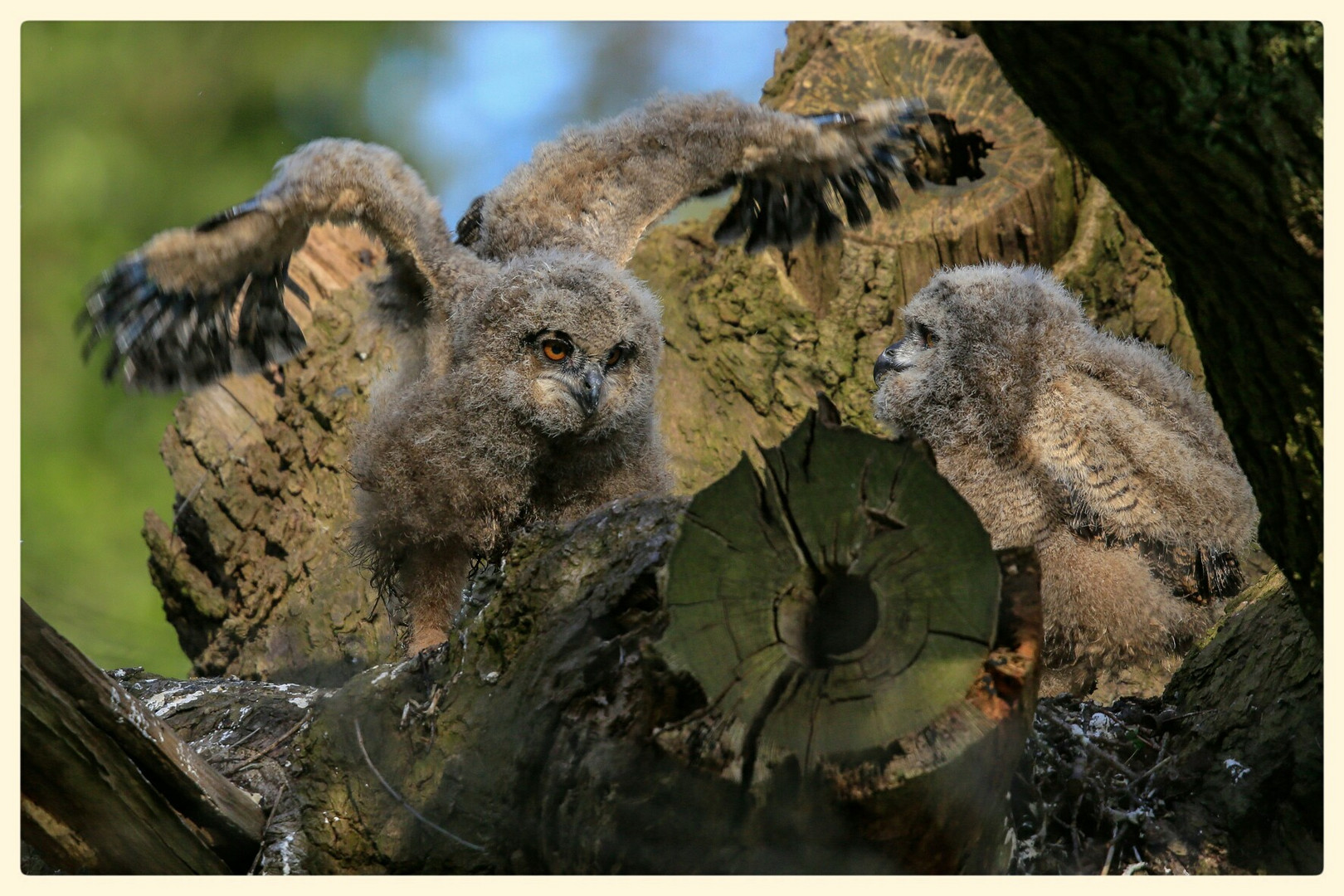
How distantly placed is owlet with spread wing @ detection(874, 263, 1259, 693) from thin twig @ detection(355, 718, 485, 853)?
2.14 meters

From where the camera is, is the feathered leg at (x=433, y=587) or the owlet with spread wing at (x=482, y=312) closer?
the owlet with spread wing at (x=482, y=312)

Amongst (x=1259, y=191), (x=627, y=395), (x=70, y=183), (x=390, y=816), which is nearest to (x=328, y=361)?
(x=70, y=183)

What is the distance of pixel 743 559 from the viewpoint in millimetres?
1999

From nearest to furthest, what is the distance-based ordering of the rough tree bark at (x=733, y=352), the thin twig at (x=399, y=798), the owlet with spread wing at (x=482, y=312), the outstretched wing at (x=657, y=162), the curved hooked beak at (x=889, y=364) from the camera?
the thin twig at (x=399, y=798) < the owlet with spread wing at (x=482, y=312) < the curved hooked beak at (x=889, y=364) < the outstretched wing at (x=657, y=162) < the rough tree bark at (x=733, y=352)

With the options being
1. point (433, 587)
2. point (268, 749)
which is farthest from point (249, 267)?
point (268, 749)

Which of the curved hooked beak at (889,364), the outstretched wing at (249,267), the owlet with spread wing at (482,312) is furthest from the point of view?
the curved hooked beak at (889,364)

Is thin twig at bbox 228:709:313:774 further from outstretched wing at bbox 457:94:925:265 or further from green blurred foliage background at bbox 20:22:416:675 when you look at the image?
outstretched wing at bbox 457:94:925:265

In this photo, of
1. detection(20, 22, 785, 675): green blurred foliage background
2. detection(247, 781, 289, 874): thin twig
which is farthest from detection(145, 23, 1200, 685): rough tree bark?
detection(247, 781, 289, 874): thin twig

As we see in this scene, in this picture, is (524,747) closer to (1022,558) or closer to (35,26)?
(1022,558)

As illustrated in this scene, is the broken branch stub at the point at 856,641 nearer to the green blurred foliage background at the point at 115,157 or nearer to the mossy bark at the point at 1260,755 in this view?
the mossy bark at the point at 1260,755

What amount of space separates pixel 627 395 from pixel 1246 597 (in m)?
2.17

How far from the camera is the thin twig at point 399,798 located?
237cm

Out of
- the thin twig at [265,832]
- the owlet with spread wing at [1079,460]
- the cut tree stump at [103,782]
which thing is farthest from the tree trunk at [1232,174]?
the thin twig at [265,832]

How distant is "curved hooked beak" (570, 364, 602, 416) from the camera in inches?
144
